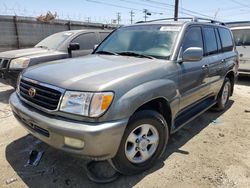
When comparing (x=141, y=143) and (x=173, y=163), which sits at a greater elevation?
(x=141, y=143)

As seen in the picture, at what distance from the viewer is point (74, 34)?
22.2ft

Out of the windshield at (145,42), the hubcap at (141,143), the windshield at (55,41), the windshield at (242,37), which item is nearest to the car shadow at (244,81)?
the windshield at (242,37)

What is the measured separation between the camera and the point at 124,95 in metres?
2.53

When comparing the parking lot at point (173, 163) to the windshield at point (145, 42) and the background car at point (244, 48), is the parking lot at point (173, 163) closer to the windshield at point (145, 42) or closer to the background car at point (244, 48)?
the windshield at point (145, 42)

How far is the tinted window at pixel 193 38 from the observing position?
12.1 ft

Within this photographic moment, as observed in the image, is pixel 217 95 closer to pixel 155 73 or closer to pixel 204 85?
pixel 204 85

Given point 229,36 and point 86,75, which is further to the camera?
point 229,36

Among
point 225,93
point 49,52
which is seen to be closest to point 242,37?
point 225,93

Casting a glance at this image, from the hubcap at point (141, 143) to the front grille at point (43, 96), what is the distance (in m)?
0.88

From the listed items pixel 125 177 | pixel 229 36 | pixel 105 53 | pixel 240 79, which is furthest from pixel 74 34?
Result: pixel 240 79

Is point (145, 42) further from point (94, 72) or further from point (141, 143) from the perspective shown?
point (141, 143)

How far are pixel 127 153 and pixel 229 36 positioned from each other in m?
4.08

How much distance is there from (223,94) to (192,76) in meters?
2.06

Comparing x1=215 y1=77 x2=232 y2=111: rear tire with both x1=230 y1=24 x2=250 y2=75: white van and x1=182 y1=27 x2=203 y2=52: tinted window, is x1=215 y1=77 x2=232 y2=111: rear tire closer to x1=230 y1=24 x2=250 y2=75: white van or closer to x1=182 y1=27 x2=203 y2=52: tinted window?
x1=182 y1=27 x2=203 y2=52: tinted window
